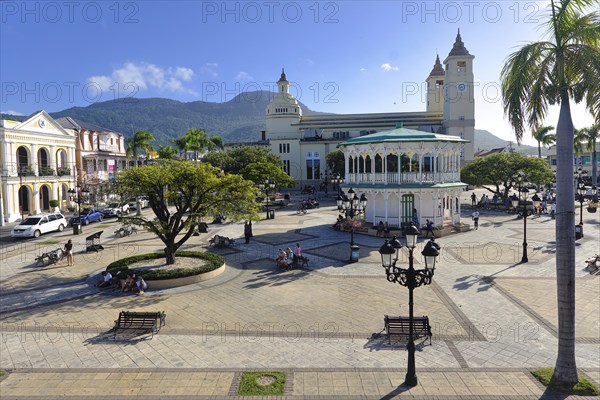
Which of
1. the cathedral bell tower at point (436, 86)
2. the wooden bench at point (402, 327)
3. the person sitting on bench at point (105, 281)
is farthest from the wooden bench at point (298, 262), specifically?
the cathedral bell tower at point (436, 86)

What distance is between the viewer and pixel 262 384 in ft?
30.4

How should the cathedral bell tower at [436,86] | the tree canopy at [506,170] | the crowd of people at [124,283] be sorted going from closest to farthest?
the crowd of people at [124,283] < the tree canopy at [506,170] < the cathedral bell tower at [436,86]

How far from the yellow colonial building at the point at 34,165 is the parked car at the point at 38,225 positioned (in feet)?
28.6

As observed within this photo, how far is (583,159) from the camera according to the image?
3573 inches

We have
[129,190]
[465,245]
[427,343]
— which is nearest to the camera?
[427,343]

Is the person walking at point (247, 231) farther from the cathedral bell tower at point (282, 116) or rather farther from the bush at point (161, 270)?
the cathedral bell tower at point (282, 116)

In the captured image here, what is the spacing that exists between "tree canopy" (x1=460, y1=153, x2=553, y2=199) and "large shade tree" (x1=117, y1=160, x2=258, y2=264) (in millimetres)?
33985

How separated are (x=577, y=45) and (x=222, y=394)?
1134cm

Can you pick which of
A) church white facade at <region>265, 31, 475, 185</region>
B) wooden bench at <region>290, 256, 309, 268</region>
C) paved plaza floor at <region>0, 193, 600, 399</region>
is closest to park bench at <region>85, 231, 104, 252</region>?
paved plaza floor at <region>0, 193, 600, 399</region>

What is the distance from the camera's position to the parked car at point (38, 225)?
29641 millimetres

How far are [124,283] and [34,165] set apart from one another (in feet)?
115

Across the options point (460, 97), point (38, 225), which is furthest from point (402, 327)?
point (460, 97)

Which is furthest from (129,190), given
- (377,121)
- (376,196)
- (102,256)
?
(377,121)

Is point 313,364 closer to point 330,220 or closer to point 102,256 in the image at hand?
point 102,256
